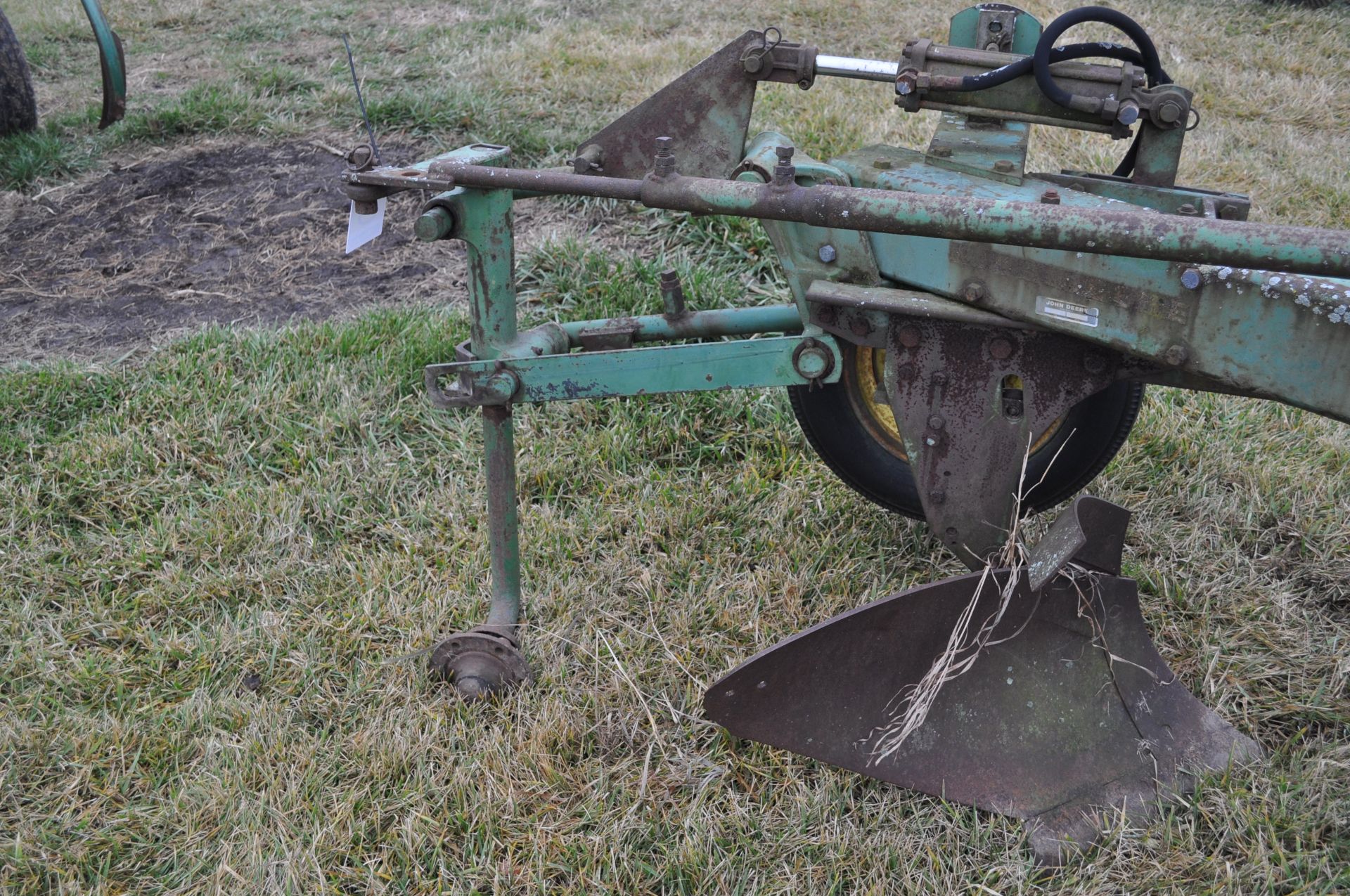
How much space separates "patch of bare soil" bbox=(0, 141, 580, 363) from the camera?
13.3ft

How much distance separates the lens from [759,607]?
8.98ft

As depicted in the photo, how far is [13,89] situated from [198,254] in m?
1.74

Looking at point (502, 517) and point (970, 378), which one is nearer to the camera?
point (970, 378)

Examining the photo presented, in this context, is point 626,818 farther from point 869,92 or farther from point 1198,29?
point 1198,29

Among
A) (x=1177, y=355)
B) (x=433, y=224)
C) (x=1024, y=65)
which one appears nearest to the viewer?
(x=1177, y=355)

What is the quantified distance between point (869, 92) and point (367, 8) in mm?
3625

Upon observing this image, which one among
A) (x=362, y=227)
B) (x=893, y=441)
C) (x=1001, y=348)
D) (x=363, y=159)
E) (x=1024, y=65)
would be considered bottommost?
(x=893, y=441)

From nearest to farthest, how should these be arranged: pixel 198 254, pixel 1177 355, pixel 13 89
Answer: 1. pixel 1177 355
2. pixel 198 254
3. pixel 13 89

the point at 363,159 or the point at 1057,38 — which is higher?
the point at 1057,38

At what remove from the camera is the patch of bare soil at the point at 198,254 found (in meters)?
4.04

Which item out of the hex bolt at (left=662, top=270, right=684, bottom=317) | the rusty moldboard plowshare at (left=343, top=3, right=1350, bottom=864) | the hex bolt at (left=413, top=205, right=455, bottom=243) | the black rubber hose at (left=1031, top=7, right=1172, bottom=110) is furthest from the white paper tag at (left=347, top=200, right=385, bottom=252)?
the black rubber hose at (left=1031, top=7, right=1172, bottom=110)

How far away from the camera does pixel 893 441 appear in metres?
2.70

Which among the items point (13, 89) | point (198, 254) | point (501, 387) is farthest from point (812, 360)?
point (13, 89)

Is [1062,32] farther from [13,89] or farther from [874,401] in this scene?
[13,89]
